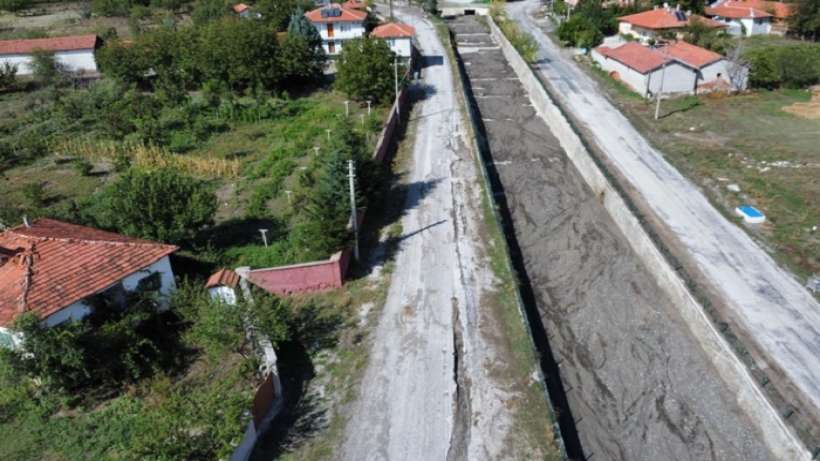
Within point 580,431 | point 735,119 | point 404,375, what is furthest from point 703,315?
point 735,119

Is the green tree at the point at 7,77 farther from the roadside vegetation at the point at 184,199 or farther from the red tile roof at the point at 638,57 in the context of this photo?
the red tile roof at the point at 638,57

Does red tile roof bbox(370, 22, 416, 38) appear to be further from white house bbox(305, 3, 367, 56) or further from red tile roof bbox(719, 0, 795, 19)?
red tile roof bbox(719, 0, 795, 19)

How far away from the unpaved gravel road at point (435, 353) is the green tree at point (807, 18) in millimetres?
47935

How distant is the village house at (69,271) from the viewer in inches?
731

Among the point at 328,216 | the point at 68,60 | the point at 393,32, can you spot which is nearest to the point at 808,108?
the point at 393,32

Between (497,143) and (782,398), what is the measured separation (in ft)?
76.0

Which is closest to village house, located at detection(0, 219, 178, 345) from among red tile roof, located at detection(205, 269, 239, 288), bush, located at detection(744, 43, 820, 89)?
red tile roof, located at detection(205, 269, 239, 288)

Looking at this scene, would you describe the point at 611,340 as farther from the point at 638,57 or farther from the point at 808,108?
the point at 638,57

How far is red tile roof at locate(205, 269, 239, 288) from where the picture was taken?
21.5m

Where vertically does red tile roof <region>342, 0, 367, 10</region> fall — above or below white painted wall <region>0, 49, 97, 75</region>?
above

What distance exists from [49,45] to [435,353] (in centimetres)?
5225

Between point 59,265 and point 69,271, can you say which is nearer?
point 69,271

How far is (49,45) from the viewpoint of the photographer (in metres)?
54.4

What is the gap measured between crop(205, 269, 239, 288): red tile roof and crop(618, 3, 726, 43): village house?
51.7 m
